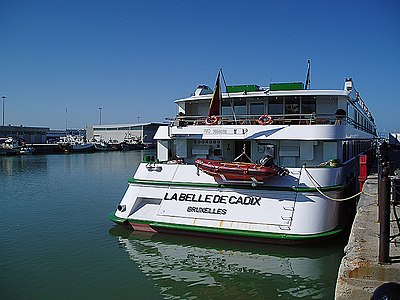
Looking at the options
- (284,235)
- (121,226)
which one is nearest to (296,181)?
(284,235)

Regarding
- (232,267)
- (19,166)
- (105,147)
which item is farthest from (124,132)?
(232,267)

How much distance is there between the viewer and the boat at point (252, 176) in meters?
11.5

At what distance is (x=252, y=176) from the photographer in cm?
1163

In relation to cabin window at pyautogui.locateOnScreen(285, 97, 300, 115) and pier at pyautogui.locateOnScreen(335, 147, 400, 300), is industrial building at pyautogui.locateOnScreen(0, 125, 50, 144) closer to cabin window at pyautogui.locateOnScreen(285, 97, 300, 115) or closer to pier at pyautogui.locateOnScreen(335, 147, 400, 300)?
cabin window at pyautogui.locateOnScreen(285, 97, 300, 115)

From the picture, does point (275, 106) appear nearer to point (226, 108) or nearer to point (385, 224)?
point (226, 108)

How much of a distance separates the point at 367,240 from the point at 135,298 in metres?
5.34

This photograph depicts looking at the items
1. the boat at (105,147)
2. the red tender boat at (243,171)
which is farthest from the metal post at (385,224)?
the boat at (105,147)

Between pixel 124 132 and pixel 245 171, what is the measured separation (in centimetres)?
10391

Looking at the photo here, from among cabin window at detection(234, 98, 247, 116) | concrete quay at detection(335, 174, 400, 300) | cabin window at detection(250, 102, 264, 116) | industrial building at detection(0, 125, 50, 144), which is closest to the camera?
concrete quay at detection(335, 174, 400, 300)

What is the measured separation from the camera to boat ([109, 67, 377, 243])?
11477 mm

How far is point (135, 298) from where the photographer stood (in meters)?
8.96

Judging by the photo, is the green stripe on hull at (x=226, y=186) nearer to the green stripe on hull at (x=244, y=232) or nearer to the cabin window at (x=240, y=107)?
the green stripe on hull at (x=244, y=232)

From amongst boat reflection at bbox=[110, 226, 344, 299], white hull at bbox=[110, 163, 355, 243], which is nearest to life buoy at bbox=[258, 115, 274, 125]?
white hull at bbox=[110, 163, 355, 243]

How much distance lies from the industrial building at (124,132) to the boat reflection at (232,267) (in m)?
93.6
